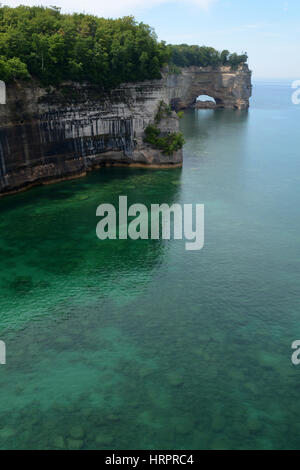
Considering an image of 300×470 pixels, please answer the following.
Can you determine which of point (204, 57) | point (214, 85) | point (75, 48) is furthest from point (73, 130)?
point (214, 85)

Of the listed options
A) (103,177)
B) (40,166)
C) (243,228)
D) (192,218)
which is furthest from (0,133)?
(243,228)

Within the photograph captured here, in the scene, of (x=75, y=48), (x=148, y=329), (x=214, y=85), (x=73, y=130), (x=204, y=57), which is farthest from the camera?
(x=214, y=85)

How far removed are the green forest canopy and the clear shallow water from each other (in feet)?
65.7

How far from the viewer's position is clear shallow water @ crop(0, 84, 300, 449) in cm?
2509

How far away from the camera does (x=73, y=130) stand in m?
67.1

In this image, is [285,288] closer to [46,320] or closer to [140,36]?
[46,320]

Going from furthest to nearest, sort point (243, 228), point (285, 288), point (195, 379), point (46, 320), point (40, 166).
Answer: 1. point (40, 166)
2. point (243, 228)
3. point (285, 288)
4. point (46, 320)
5. point (195, 379)

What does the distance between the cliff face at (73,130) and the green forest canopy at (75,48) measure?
82.6 inches

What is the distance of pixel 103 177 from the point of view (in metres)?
71.7

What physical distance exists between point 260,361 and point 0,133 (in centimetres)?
4528

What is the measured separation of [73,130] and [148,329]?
4394 cm

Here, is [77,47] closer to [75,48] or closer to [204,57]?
[75,48]

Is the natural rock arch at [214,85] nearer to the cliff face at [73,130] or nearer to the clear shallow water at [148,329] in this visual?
the cliff face at [73,130]

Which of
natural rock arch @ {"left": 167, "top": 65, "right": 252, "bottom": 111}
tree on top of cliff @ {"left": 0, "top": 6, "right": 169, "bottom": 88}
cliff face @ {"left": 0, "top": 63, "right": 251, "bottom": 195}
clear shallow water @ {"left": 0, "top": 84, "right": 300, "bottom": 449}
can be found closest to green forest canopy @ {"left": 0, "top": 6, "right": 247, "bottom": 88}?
tree on top of cliff @ {"left": 0, "top": 6, "right": 169, "bottom": 88}
